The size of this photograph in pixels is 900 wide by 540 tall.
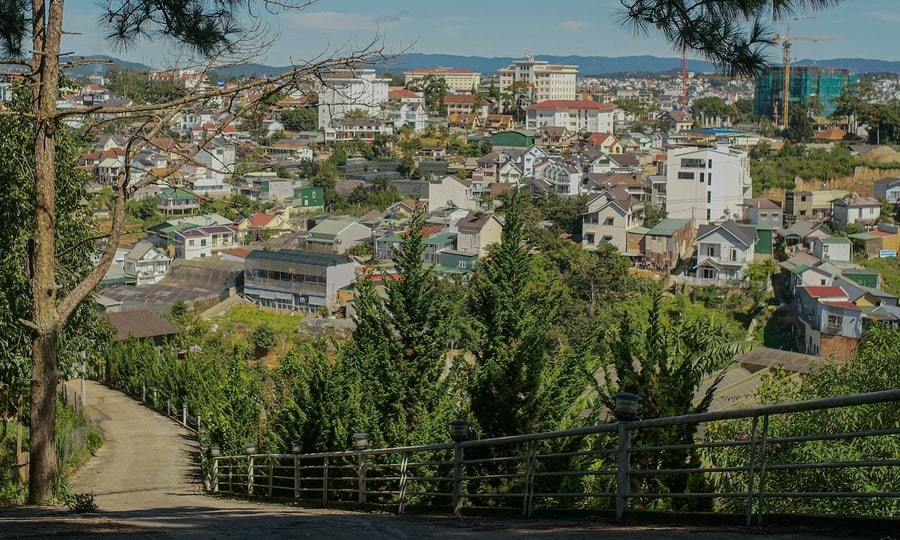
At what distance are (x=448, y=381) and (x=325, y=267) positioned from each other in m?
21.9

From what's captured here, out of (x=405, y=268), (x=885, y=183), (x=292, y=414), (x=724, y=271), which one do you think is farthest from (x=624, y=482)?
(x=885, y=183)

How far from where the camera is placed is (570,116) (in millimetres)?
72625

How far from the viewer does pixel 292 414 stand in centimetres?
990

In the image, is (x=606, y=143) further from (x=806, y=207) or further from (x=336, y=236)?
(x=336, y=236)

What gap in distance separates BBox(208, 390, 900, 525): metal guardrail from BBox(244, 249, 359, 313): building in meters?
21.4

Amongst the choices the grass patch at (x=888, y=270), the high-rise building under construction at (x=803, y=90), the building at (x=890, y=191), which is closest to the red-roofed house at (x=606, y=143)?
the building at (x=890, y=191)

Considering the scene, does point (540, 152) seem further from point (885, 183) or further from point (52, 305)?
point (52, 305)

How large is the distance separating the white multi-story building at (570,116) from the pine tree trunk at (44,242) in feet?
221

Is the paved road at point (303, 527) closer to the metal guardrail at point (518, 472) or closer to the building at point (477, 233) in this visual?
the metal guardrail at point (518, 472)

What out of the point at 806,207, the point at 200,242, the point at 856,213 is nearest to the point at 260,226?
the point at 200,242

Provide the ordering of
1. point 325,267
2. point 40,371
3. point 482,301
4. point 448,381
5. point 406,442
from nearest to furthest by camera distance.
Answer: point 40,371, point 406,442, point 482,301, point 448,381, point 325,267

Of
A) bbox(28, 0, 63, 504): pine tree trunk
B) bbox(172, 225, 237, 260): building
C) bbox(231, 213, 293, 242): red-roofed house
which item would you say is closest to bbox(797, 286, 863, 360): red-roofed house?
bbox(28, 0, 63, 504): pine tree trunk

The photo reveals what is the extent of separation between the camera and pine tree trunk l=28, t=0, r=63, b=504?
18.7 ft

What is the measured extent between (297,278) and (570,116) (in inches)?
1735
